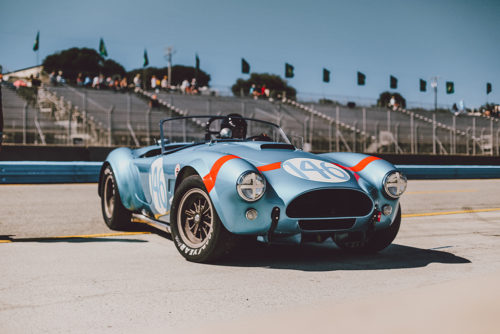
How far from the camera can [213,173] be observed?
4238 mm

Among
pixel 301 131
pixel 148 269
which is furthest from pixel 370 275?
pixel 301 131

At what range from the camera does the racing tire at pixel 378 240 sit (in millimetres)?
4738

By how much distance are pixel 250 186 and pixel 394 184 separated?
1.30 metres

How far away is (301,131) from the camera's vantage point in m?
24.8

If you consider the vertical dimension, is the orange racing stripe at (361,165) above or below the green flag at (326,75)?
below

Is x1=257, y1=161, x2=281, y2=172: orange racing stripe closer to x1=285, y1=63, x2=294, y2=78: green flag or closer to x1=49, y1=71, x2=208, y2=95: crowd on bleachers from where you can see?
x1=49, y1=71, x2=208, y2=95: crowd on bleachers

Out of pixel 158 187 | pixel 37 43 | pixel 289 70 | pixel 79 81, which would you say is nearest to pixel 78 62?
pixel 37 43

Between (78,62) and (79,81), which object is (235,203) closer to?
(79,81)

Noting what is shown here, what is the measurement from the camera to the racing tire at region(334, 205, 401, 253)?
4738mm

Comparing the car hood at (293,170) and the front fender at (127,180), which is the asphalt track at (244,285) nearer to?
the front fender at (127,180)

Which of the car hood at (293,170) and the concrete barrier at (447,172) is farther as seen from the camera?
the concrete barrier at (447,172)

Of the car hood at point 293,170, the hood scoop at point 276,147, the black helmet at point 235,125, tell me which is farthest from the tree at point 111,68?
the car hood at point 293,170

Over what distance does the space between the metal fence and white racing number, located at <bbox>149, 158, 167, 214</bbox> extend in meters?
9.42

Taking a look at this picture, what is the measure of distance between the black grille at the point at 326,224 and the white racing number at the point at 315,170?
302 millimetres
